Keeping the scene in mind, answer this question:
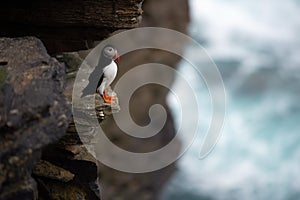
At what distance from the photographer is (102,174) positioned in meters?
7.13

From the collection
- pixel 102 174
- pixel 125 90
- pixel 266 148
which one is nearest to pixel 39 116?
pixel 125 90

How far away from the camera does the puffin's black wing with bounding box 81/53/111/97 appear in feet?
9.10

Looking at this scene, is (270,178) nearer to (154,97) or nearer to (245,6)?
(154,97)

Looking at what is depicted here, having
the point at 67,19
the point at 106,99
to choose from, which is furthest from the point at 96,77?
the point at 67,19

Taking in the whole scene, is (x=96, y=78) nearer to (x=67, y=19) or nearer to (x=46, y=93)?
(x=67, y=19)

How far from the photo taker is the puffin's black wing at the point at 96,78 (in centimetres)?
277

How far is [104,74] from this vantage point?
2.77 m

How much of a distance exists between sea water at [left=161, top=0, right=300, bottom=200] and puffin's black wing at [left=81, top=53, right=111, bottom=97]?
21.7 ft

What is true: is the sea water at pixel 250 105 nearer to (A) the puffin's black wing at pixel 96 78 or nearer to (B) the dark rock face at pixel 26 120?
(A) the puffin's black wing at pixel 96 78

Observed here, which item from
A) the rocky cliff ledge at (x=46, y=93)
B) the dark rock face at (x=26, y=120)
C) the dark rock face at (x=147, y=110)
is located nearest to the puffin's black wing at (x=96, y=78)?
the rocky cliff ledge at (x=46, y=93)

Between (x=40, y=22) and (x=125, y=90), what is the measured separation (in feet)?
8.15

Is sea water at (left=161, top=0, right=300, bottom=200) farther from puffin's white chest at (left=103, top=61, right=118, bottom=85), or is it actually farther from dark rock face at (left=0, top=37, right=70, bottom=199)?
dark rock face at (left=0, top=37, right=70, bottom=199)

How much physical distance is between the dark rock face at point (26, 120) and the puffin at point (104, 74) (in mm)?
585

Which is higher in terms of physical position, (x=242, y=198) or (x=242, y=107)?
(x=242, y=107)
